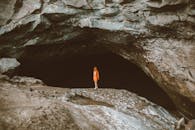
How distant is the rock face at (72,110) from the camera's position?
9.06 metres

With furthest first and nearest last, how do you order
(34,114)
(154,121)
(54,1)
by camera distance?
(54,1)
(154,121)
(34,114)

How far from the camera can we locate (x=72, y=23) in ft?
42.7

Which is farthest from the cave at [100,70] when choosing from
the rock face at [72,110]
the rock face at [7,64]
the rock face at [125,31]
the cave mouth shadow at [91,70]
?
the rock face at [72,110]

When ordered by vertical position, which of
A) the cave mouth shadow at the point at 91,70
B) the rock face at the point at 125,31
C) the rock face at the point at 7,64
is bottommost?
the cave mouth shadow at the point at 91,70

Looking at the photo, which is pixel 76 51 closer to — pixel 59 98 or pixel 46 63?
pixel 46 63

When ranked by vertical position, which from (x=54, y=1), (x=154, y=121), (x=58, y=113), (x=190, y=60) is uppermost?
(x=54, y=1)

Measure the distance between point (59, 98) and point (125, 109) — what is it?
202cm

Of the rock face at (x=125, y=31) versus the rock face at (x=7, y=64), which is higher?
the rock face at (x=125, y=31)

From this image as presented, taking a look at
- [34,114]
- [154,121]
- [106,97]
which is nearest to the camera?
[34,114]

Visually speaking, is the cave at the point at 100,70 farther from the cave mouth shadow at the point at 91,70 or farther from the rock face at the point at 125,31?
the rock face at the point at 125,31

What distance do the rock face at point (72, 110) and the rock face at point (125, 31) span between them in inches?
50.7

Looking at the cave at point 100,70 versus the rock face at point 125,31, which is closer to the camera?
the rock face at point 125,31

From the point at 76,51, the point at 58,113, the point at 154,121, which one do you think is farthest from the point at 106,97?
the point at 76,51

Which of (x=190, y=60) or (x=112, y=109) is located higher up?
(x=190, y=60)
